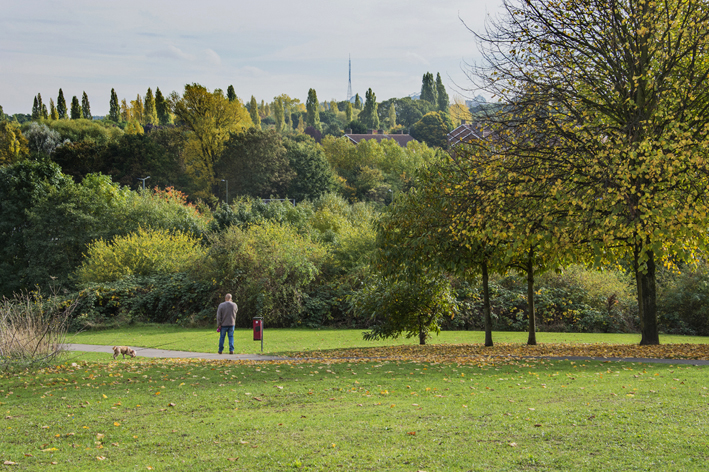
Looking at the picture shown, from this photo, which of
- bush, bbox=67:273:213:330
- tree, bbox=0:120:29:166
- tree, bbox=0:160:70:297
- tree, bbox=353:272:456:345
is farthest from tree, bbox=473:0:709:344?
tree, bbox=0:120:29:166

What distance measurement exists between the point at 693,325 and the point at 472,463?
24.6 metres

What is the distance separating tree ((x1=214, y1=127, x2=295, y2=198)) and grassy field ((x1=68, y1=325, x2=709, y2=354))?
42.3 metres

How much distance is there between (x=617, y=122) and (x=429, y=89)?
15830 centimetres

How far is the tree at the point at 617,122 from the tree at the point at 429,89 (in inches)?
6060

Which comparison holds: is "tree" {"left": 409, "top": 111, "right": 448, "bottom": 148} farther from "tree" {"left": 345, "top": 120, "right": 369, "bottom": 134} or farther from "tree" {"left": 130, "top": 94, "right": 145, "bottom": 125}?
"tree" {"left": 130, "top": 94, "right": 145, "bottom": 125}

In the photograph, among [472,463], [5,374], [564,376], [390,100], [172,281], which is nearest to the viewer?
[472,463]

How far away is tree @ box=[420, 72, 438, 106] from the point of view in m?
165

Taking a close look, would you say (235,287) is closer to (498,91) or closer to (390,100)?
(498,91)

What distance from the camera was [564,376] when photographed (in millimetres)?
10297

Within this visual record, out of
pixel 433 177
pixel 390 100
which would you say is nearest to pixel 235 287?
pixel 433 177

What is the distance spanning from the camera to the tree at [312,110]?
161m

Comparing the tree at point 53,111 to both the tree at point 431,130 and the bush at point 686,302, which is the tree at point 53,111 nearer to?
the tree at point 431,130

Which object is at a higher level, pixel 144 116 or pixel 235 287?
pixel 144 116

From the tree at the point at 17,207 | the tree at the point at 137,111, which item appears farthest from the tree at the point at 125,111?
the tree at the point at 17,207
